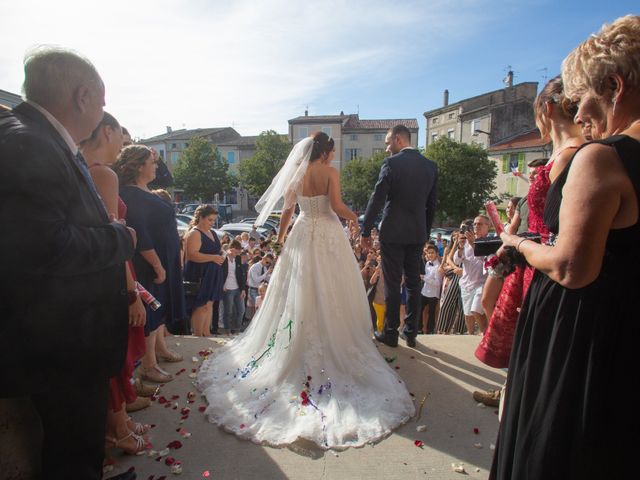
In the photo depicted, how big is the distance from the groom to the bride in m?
0.48

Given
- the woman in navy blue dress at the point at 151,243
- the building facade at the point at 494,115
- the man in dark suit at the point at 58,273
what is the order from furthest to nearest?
the building facade at the point at 494,115
the woman in navy blue dress at the point at 151,243
the man in dark suit at the point at 58,273

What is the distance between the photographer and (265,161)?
140ft

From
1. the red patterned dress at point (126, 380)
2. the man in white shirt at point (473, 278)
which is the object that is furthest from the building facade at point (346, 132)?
the red patterned dress at point (126, 380)

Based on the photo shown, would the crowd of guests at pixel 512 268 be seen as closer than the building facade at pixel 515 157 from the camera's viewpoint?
Yes

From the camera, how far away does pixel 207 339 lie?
4.46 metres

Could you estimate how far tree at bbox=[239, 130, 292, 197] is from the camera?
42.6 m

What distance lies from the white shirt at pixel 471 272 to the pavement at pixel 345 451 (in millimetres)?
2271

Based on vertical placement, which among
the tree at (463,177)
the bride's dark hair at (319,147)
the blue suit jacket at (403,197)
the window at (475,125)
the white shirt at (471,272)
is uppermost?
the window at (475,125)

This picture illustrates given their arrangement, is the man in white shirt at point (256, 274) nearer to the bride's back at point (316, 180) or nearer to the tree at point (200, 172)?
the bride's back at point (316, 180)

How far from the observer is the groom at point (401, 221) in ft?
13.1

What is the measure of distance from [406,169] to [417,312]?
153cm

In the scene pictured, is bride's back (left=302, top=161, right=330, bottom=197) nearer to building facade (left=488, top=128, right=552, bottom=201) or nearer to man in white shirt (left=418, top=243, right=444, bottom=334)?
man in white shirt (left=418, top=243, right=444, bottom=334)

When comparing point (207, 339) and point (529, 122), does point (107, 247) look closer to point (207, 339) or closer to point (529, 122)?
point (207, 339)

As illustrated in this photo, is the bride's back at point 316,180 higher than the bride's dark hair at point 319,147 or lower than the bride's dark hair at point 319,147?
lower
